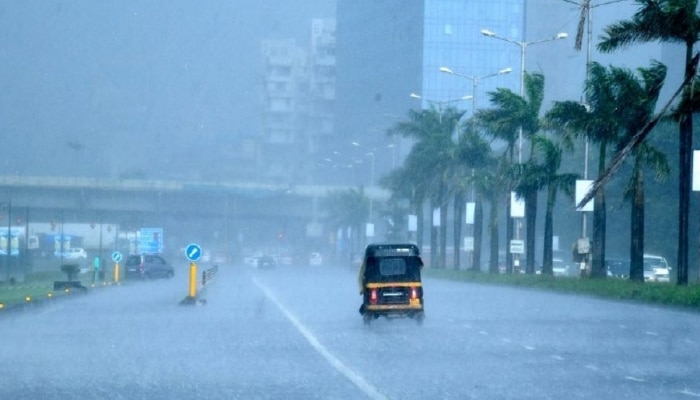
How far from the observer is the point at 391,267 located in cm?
3341

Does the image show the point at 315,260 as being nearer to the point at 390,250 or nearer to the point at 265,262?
the point at 265,262

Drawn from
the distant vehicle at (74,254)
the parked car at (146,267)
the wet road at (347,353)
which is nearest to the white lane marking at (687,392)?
the wet road at (347,353)

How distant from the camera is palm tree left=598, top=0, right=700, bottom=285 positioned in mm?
43812

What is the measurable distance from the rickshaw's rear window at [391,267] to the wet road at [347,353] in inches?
50.9

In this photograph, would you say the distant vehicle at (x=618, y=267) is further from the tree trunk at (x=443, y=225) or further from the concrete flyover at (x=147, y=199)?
the concrete flyover at (x=147, y=199)

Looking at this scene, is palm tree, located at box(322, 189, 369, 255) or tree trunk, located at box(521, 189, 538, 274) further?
palm tree, located at box(322, 189, 369, 255)

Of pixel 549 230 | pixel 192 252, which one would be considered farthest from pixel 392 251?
pixel 549 230

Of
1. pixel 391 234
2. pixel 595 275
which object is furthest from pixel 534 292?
pixel 391 234

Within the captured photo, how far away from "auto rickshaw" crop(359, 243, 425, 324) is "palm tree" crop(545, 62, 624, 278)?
702 inches

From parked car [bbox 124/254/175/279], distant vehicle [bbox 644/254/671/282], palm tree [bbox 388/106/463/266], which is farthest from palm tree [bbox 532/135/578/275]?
parked car [bbox 124/254/175/279]

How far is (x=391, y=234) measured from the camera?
119688 millimetres

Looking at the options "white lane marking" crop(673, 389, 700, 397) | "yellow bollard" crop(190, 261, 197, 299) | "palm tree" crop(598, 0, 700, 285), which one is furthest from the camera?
"palm tree" crop(598, 0, 700, 285)

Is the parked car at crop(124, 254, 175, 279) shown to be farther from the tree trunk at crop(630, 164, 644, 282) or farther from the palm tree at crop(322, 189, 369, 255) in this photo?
the palm tree at crop(322, 189, 369, 255)

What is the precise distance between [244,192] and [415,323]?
9297 cm
